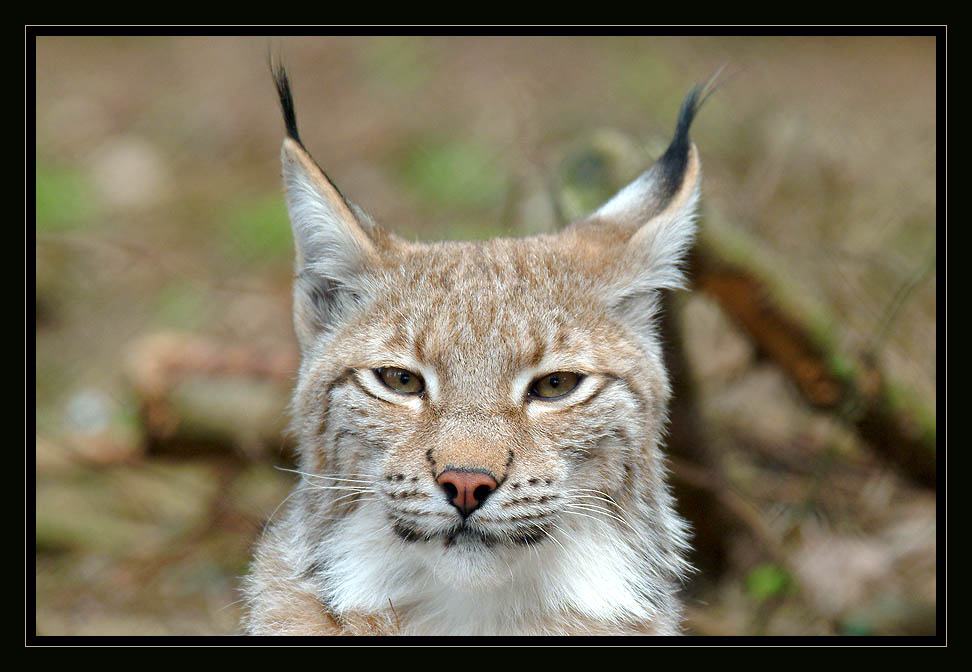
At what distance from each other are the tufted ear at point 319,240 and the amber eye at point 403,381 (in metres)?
0.39

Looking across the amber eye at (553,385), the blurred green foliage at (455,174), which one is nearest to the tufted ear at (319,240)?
the amber eye at (553,385)

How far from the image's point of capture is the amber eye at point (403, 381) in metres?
3.44

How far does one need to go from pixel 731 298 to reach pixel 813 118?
204 cm

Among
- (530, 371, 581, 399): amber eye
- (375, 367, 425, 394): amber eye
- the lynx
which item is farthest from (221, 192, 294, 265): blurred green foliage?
(530, 371, 581, 399): amber eye

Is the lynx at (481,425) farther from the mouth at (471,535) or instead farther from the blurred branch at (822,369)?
the blurred branch at (822,369)

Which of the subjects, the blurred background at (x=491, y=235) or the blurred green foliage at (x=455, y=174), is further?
the blurred green foliage at (x=455, y=174)

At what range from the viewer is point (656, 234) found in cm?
371

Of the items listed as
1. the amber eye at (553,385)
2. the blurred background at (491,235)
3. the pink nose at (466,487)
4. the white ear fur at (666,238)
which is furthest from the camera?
the blurred background at (491,235)

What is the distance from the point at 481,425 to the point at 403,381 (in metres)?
0.37

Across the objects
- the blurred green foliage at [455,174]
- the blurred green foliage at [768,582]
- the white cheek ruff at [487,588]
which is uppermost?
the blurred green foliage at [455,174]

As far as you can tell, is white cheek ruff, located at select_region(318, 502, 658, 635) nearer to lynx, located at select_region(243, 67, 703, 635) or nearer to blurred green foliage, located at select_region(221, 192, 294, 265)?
lynx, located at select_region(243, 67, 703, 635)

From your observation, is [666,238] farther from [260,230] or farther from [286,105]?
[260,230]

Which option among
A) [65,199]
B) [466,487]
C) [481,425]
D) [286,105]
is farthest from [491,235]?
[65,199]

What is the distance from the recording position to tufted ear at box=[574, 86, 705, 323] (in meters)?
3.70
